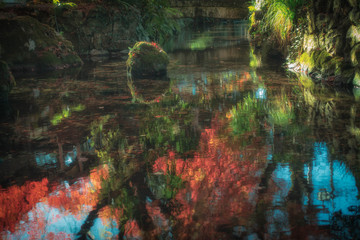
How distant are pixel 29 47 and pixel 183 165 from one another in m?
10.0

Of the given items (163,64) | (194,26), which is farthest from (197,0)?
(163,64)

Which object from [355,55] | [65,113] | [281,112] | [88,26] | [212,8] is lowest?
[281,112]

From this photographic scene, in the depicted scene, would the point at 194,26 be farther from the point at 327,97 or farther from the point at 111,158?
the point at 111,158

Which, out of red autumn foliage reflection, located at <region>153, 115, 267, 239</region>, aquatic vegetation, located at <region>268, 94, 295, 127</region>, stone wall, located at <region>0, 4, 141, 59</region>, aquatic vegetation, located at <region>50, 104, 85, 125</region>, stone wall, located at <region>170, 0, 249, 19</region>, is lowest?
red autumn foliage reflection, located at <region>153, 115, 267, 239</region>

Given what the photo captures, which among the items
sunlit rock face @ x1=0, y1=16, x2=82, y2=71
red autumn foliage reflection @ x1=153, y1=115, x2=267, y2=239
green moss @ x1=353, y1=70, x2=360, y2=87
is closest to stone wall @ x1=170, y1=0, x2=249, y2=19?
sunlit rock face @ x1=0, y1=16, x2=82, y2=71

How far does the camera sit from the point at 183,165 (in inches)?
148

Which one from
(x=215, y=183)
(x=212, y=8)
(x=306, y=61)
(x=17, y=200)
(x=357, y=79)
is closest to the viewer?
(x=17, y=200)

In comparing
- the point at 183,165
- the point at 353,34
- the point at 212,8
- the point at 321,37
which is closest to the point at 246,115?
the point at 183,165

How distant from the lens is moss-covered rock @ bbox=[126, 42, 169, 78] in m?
9.72

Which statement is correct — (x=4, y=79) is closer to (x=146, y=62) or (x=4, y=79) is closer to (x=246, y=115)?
(x=146, y=62)

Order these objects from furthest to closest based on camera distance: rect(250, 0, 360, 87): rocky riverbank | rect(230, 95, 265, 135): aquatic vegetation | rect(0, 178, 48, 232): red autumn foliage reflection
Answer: rect(250, 0, 360, 87): rocky riverbank
rect(230, 95, 265, 135): aquatic vegetation
rect(0, 178, 48, 232): red autumn foliage reflection

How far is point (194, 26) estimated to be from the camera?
32344 millimetres

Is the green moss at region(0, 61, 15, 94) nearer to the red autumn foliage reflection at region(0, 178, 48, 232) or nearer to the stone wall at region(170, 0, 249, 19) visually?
the red autumn foliage reflection at region(0, 178, 48, 232)

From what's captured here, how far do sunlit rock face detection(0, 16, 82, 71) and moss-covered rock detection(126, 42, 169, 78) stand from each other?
3692 millimetres
